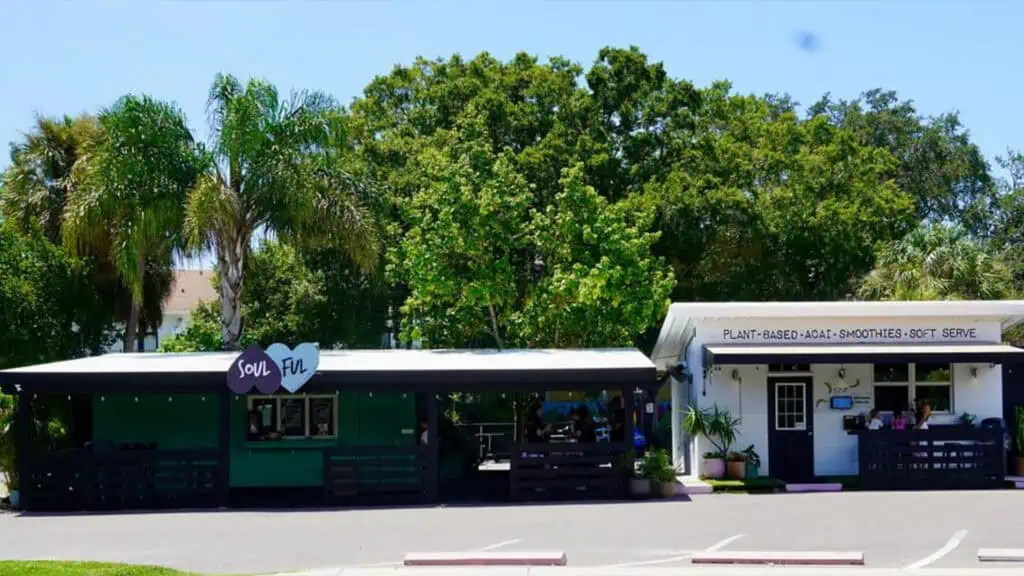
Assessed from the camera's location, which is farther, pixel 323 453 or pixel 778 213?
pixel 778 213

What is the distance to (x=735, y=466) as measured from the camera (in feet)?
72.8

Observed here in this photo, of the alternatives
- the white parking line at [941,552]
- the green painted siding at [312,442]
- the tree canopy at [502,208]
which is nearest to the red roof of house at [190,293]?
the tree canopy at [502,208]

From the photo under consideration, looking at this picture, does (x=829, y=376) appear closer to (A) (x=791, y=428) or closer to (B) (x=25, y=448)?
(A) (x=791, y=428)

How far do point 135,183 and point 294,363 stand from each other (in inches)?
281

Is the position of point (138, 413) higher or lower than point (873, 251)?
lower

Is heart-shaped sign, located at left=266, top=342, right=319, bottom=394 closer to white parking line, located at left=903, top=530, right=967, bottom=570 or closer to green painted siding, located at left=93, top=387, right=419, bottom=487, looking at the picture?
green painted siding, located at left=93, top=387, right=419, bottom=487

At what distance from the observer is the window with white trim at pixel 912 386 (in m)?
23.1

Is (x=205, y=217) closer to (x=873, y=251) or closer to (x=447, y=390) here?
(x=447, y=390)

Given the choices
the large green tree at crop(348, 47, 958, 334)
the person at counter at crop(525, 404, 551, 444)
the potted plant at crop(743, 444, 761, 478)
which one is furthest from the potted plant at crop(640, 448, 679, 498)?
the large green tree at crop(348, 47, 958, 334)

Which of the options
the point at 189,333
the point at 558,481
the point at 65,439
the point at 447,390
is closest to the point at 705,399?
the point at 558,481

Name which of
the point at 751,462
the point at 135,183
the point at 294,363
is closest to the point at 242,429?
the point at 294,363

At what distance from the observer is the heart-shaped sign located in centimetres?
2000

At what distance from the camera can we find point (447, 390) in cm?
2033

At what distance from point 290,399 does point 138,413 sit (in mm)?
2829
